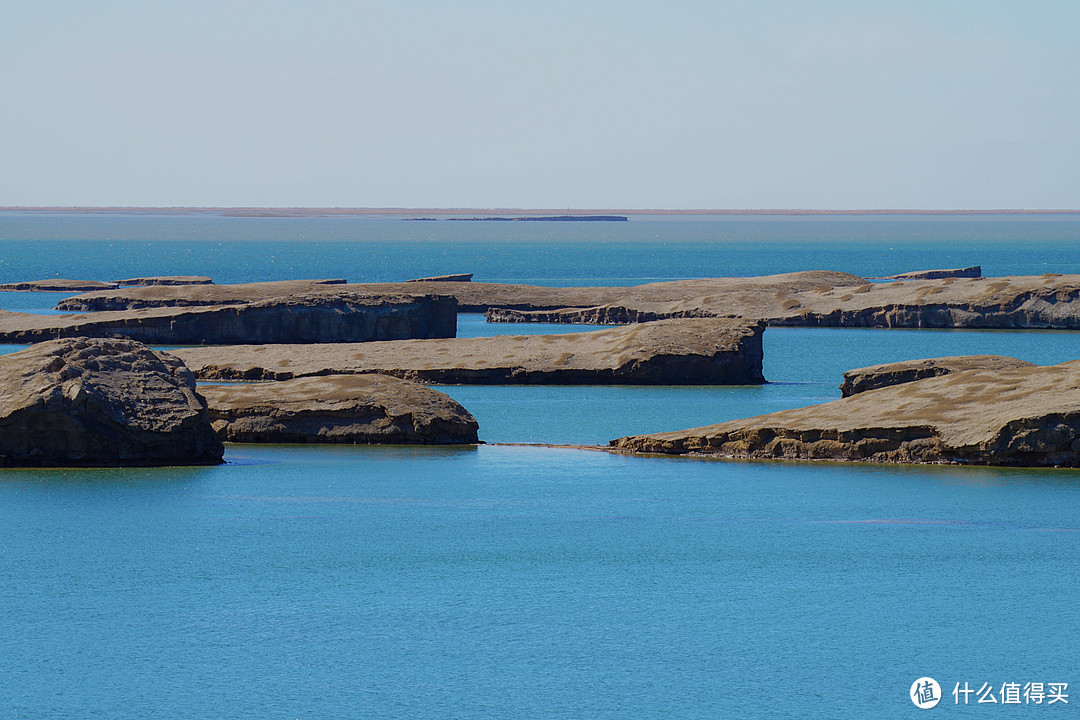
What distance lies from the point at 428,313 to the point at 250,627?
5049cm

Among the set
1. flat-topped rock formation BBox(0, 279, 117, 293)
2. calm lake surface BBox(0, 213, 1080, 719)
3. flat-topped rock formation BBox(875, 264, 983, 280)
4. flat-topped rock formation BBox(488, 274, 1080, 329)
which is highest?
flat-topped rock formation BBox(875, 264, 983, 280)

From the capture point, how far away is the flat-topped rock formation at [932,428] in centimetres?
2428

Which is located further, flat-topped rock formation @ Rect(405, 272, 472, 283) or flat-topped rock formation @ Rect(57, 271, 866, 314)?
flat-topped rock formation @ Rect(405, 272, 472, 283)

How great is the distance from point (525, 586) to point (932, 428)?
36.2ft

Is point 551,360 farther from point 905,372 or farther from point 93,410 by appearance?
point 93,410

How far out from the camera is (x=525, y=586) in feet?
55.8

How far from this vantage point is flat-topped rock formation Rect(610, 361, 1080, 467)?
24.3 metres

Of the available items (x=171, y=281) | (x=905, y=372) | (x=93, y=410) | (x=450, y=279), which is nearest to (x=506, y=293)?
(x=450, y=279)

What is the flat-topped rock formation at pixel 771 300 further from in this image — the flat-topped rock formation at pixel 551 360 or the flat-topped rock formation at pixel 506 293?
the flat-topped rock formation at pixel 551 360

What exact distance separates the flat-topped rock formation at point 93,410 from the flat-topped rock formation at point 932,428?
341 inches

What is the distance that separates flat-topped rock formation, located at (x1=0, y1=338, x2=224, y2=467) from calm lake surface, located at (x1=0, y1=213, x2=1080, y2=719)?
23.0 inches

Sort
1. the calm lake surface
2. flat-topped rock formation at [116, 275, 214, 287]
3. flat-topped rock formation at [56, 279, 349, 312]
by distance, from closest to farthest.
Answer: the calm lake surface → flat-topped rock formation at [56, 279, 349, 312] → flat-topped rock formation at [116, 275, 214, 287]

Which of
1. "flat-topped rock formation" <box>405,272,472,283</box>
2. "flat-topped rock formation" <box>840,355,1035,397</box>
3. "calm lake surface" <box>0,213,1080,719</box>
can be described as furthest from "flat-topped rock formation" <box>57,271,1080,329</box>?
"calm lake surface" <box>0,213,1080,719</box>

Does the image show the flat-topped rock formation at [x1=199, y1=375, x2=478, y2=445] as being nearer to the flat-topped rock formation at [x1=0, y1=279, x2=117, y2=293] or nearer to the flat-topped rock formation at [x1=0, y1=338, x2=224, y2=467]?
the flat-topped rock formation at [x1=0, y1=338, x2=224, y2=467]
